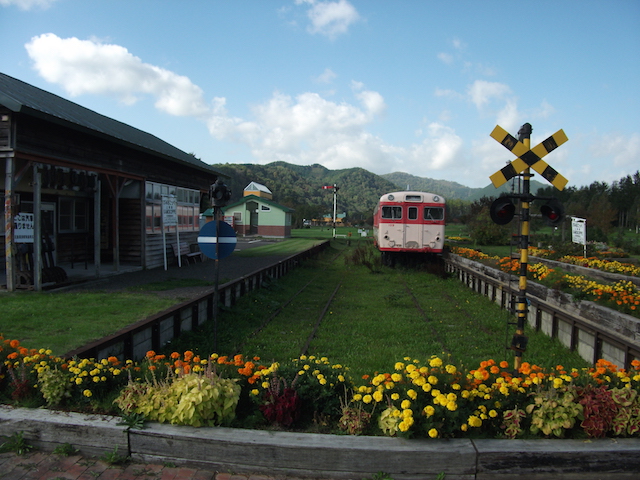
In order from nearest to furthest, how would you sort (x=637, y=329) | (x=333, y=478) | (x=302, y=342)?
(x=333, y=478)
(x=637, y=329)
(x=302, y=342)

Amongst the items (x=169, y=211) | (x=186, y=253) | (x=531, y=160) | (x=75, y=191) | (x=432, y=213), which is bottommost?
(x=186, y=253)

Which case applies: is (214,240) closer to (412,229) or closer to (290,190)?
(412,229)

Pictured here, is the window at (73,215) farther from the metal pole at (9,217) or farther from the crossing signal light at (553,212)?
the crossing signal light at (553,212)

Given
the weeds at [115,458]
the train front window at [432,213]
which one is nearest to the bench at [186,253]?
the train front window at [432,213]

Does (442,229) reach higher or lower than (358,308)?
higher

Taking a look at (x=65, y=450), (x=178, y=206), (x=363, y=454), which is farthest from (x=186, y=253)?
(x=363, y=454)

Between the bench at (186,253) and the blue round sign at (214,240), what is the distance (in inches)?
405

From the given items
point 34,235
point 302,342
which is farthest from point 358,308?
point 34,235

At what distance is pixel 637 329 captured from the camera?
568 cm

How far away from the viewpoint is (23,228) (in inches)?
377

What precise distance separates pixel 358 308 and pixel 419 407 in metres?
7.74

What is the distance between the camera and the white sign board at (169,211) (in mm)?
15234

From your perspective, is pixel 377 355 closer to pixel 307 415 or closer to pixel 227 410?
pixel 307 415

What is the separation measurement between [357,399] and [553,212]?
277 centimetres
